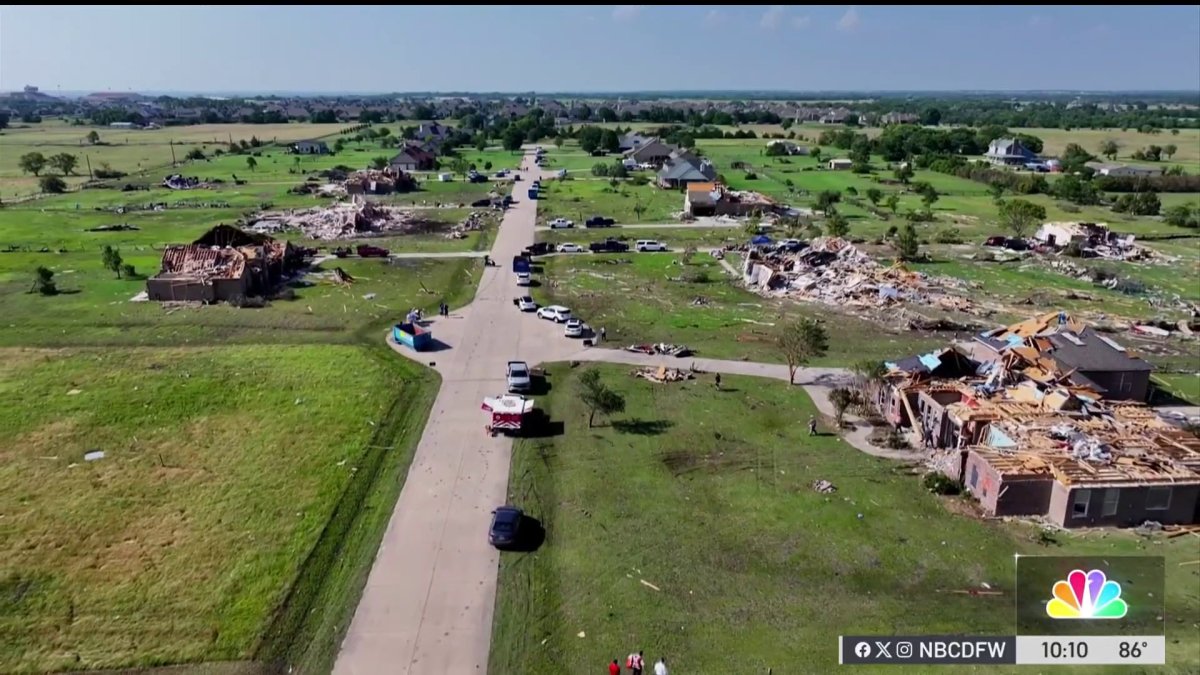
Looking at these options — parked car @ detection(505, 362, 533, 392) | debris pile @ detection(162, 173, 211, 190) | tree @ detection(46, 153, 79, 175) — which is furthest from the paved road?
tree @ detection(46, 153, 79, 175)

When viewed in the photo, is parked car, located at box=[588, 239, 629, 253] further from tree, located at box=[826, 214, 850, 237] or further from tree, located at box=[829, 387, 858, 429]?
tree, located at box=[829, 387, 858, 429]

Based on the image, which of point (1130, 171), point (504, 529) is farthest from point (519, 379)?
point (1130, 171)

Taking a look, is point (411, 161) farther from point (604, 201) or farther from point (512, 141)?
point (604, 201)

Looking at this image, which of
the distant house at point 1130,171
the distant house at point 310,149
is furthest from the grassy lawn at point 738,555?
the distant house at point 310,149

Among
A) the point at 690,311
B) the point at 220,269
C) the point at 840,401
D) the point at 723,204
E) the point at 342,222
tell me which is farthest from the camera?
the point at 723,204

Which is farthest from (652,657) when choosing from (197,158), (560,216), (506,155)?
(197,158)

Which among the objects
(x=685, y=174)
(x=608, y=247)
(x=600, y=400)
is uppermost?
(x=685, y=174)

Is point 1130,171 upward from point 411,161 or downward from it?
downward
